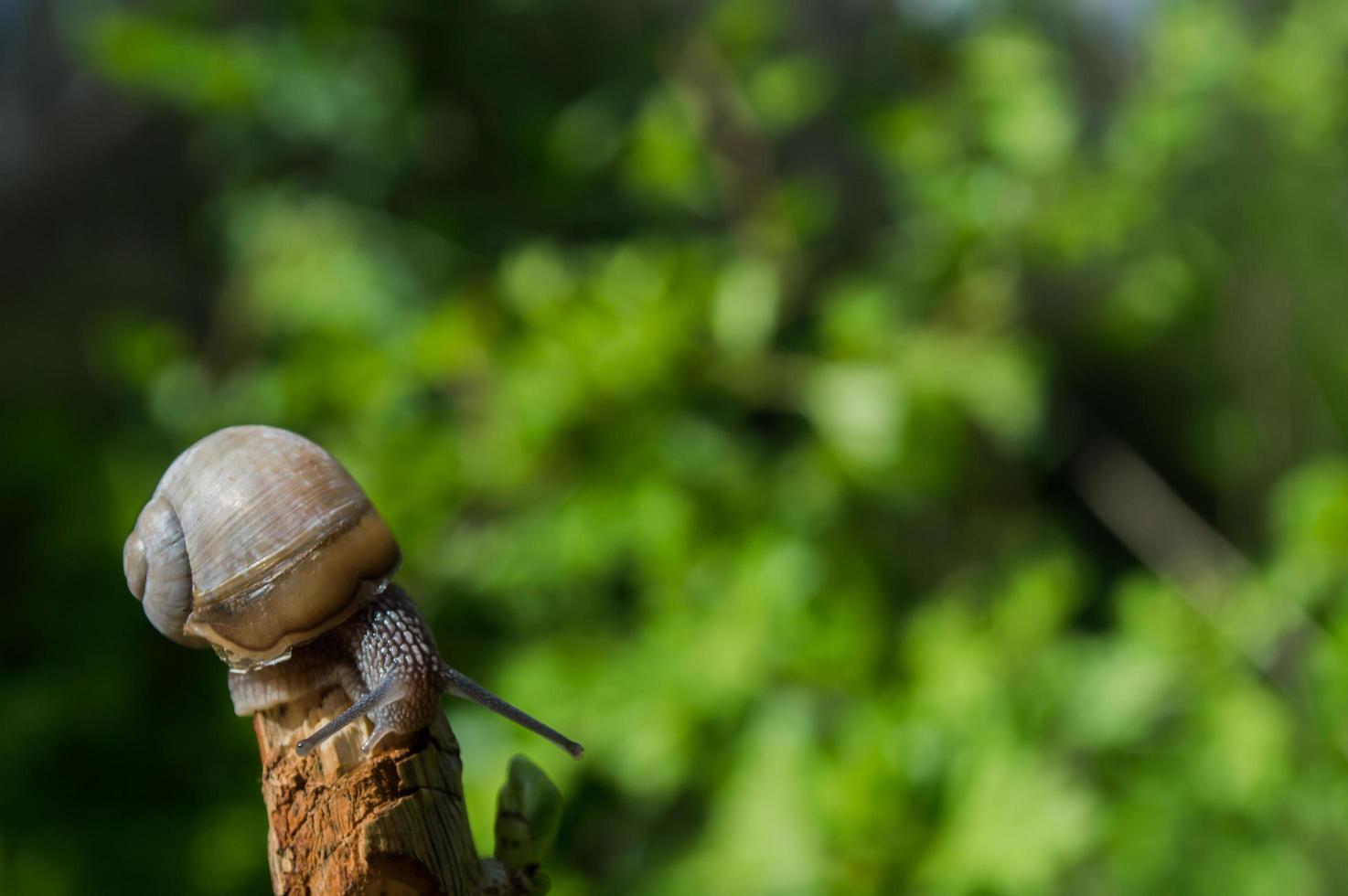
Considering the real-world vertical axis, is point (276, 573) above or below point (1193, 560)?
above

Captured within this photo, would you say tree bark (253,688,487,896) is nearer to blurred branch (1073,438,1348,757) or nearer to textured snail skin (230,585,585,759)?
textured snail skin (230,585,585,759)

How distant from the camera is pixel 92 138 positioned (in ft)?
7.80

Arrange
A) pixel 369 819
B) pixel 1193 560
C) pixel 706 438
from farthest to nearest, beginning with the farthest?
pixel 1193 560 → pixel 706 438 → pixel 369 819

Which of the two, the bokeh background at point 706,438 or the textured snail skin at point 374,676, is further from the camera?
the bokeh background at point 706,438

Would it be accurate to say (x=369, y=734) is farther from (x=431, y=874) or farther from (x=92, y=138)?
(x=92, y=138)

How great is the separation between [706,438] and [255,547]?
110cm

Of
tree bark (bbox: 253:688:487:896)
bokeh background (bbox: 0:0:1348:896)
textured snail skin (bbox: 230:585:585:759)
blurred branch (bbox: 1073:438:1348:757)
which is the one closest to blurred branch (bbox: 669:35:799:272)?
bokeh background (bbox: 0:0:1348:896)

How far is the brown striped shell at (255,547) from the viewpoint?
55cm

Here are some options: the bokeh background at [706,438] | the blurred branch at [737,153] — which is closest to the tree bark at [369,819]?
the bokeh background at [706,438]

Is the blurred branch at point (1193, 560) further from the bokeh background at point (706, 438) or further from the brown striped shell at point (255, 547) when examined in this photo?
the brown striped shell at point (255, 547)

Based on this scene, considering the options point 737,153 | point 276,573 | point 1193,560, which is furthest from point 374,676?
point 1193,560

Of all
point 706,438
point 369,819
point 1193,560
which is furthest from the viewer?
point 1193,560

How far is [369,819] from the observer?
1.58ft

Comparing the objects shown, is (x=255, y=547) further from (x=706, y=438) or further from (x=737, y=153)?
(x=737, y=153)
